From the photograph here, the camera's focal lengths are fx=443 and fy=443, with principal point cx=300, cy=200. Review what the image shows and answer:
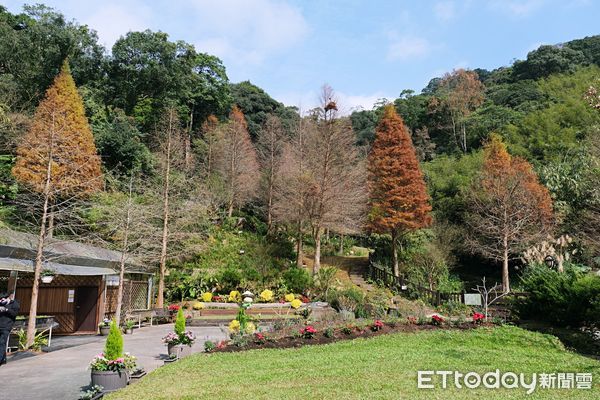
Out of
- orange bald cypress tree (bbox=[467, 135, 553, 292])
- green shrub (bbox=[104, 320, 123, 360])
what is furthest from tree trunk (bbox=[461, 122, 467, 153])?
green shrub (bbox=[104, 320, 123, 360])

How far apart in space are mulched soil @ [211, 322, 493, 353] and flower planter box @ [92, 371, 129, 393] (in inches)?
123

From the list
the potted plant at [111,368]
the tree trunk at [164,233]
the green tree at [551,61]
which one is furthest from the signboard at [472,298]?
the green tree at [551,61]

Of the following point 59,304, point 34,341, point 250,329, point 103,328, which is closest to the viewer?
point 250,329

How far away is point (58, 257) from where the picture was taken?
12484mm

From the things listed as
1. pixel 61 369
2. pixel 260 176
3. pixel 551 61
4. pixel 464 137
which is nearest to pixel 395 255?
pixel 260 176

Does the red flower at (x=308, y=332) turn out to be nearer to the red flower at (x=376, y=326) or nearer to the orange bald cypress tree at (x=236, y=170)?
the red flower at (x=376, y=326)

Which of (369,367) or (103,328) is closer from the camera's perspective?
(369,367)

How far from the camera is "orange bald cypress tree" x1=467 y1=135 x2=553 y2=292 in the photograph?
953 inches

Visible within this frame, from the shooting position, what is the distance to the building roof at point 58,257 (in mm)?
12067

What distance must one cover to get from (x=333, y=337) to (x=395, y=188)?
1756 centimetres

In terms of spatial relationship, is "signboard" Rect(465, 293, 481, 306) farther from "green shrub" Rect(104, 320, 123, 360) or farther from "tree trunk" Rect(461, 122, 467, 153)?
"tree trunk" Rect(461, 122, 467, 153)

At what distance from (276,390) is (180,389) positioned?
151cm

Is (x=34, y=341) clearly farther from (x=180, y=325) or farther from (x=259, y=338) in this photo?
(x=259, y=338)

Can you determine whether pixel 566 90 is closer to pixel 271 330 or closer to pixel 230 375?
pixel 271 330
